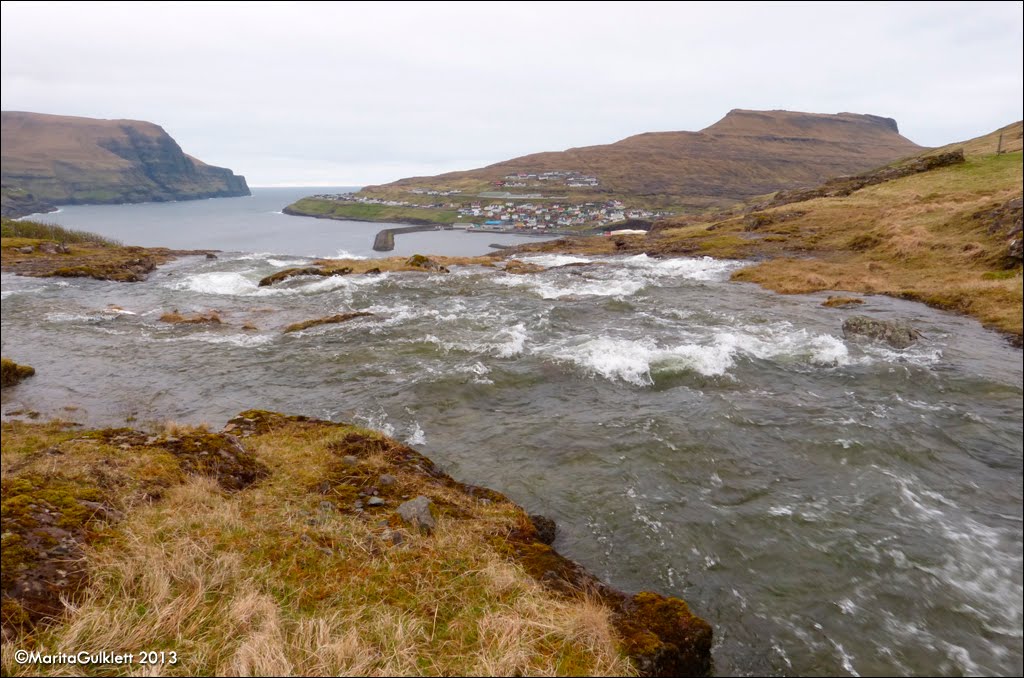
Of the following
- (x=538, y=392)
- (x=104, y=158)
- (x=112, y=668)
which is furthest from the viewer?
(x=538, y=392)

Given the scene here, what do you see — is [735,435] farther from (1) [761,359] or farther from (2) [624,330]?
(2) [624,330]

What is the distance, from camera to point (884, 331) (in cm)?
1739

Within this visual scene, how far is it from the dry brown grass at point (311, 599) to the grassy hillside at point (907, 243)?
54.3ft

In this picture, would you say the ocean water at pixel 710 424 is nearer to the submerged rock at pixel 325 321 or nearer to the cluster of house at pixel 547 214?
the submerged rock at pixel 325 321

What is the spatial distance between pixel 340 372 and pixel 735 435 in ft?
50.7

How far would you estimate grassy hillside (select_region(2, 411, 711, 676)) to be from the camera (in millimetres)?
5262

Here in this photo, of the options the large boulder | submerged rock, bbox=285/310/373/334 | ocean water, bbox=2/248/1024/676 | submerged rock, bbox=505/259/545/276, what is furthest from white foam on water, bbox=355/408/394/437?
submerged rock, bbox=505/259/545/276

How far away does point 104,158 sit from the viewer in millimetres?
12703

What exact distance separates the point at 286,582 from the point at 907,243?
41831 mm

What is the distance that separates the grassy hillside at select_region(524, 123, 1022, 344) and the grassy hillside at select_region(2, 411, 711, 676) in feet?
52.2

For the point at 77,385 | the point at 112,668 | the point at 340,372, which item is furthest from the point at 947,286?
the point at 77,385

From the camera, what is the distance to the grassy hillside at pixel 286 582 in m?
5.26

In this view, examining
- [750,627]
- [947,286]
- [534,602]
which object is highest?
[947,286]

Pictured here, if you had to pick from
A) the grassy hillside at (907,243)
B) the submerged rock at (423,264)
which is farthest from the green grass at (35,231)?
the submerged rock at (423,264)
